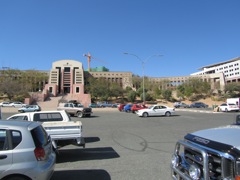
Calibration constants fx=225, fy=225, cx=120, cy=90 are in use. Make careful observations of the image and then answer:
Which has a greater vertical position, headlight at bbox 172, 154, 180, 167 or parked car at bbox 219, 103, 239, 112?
headlight at bbox 172, 154, 180, 167

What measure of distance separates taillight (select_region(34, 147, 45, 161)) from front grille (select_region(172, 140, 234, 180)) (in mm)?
2549

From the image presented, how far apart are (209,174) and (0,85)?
250 ft

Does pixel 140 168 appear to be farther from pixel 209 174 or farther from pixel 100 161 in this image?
pixel 209 174

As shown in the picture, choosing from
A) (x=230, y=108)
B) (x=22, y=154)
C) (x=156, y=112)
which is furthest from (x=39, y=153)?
(x=230, y=108)

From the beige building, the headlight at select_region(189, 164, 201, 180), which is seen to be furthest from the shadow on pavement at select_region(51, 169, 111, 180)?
the beige building

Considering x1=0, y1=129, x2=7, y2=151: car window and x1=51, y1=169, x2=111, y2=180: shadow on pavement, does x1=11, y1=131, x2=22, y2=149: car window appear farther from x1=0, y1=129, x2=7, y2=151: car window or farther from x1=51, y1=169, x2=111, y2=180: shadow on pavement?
x1=51, y1=169, x2=111, y2=180: shadow on pavement

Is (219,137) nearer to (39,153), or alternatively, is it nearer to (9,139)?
(39,153)

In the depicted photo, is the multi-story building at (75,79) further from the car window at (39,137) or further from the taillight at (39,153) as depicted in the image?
the taillight at (39,153)

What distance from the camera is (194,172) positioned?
3.33 metres

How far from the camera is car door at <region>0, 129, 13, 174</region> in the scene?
160 inches

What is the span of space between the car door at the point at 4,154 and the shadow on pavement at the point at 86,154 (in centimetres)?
326

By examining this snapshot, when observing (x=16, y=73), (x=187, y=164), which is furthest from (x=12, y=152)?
(x=16, y=73)

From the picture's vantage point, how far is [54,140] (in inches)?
312

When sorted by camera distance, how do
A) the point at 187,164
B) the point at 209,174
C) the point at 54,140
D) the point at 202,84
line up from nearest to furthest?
the point at 209,174
the point at 187,164
the point at 54,140
the point at 202,84
